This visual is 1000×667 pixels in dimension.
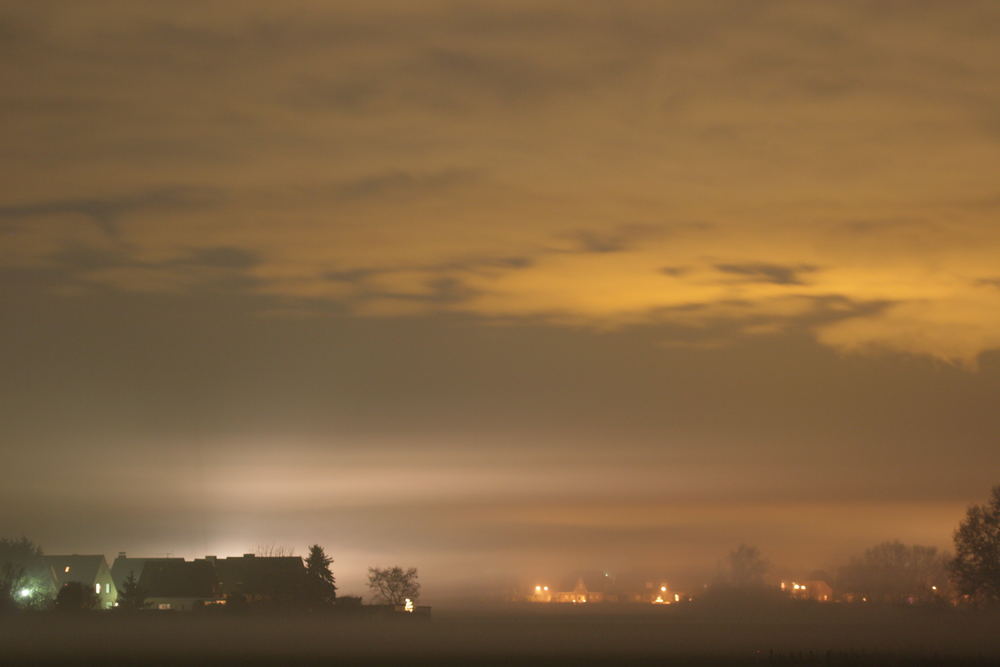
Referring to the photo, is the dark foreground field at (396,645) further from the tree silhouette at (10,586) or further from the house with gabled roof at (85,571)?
the house with gabled roof at (85,571)

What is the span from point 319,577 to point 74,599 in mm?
24891

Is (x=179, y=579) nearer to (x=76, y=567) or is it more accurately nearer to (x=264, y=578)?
(x=264, y=578)

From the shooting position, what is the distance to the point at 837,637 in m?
91.7

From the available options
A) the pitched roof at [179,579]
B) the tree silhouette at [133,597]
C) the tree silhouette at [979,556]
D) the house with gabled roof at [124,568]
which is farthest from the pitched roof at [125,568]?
the tree silhouette at [979,556]

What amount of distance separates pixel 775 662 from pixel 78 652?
34267 millimetres

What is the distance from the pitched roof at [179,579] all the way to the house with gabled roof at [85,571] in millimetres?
9751

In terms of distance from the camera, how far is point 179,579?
125 m

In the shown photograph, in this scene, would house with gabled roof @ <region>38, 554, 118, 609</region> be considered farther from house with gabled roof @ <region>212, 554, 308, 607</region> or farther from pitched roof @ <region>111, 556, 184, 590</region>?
house with gabled roof @ <region>212, 554, 308, 607</region>

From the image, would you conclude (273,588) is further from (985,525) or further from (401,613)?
(985,525)

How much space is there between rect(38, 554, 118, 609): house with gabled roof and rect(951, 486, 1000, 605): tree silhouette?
89733mm

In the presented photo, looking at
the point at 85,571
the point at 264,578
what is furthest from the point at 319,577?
the point at 85,571

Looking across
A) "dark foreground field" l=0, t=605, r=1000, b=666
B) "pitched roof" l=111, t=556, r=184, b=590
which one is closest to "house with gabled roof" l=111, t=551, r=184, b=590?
"pitched roof" l=111, t=556, r=184, b=590

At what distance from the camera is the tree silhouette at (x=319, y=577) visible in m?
110

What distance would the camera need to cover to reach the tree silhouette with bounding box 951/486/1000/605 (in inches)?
3435
